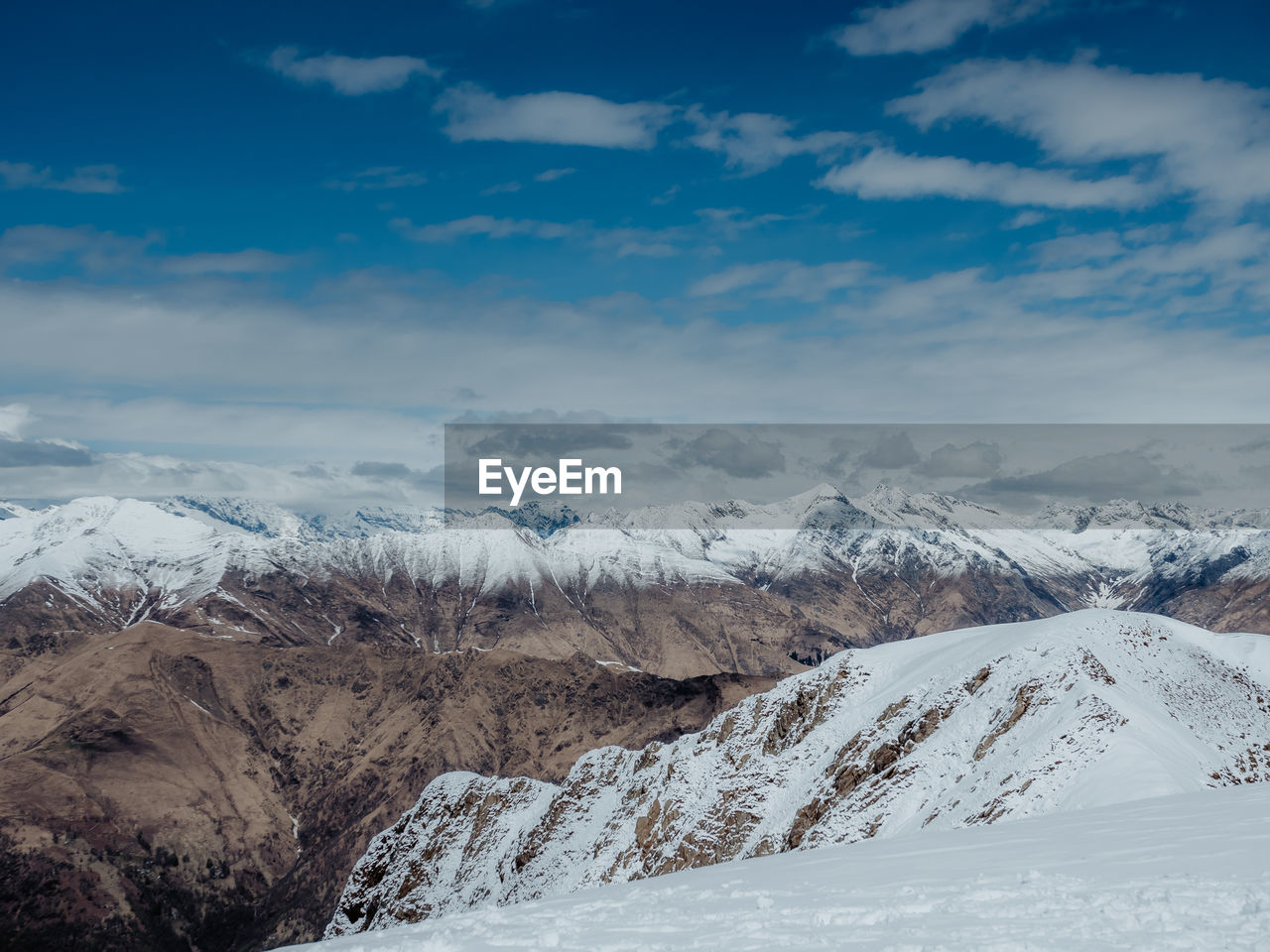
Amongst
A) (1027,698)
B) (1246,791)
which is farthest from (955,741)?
(1246,791)

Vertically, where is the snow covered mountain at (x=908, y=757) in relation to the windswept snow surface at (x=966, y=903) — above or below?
below

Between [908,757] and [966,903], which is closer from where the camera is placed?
[966,903]

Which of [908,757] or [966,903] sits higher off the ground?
[966,903]

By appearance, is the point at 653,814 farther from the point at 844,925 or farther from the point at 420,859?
the point at 844,925

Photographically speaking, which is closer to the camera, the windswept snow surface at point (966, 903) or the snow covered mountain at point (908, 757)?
the windswept snow surface at point (966, 903)

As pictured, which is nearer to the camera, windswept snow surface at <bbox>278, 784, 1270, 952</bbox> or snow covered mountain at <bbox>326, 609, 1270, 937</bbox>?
windswept snow surface at <bbox>278, 784, 1270, 952</bbox>
